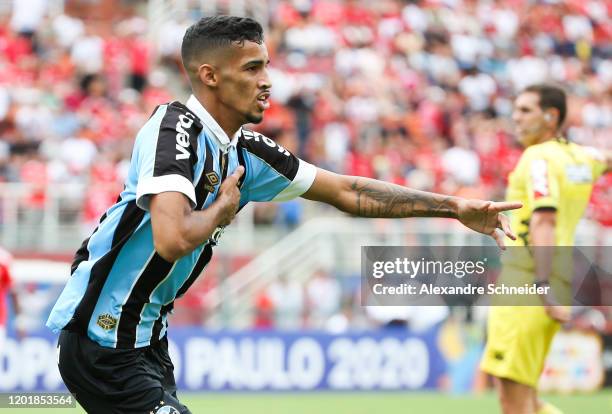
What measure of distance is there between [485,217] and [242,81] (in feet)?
4.56

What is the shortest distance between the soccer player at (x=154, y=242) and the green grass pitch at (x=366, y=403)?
7411mm

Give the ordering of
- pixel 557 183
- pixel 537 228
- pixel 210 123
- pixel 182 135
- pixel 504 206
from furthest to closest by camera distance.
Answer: pixel 557 183 → pixel 537 228 → pixel 504 206 → pixel 210 123 → pixel 182 135

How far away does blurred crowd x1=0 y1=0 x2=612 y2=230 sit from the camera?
690 inches

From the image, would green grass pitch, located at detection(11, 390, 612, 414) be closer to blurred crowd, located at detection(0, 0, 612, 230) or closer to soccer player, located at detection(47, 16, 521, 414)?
blurred crowd, located at detection(0, 0, 612, 230)

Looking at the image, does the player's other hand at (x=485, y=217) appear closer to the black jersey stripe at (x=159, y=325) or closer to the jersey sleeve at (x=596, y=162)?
the black jersey stripe at (x=159, y=325)

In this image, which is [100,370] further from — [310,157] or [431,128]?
[431,128]

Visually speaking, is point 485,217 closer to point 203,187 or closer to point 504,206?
point 504,206

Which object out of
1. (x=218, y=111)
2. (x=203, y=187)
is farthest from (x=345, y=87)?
(x=203, y=187)

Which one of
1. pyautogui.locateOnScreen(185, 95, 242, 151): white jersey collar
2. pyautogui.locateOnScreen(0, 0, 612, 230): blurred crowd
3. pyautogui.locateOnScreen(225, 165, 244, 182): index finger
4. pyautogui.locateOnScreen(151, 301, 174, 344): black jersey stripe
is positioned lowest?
pyautogui.locateOnScreen(151, 301, 174, 344): black jersey stripe

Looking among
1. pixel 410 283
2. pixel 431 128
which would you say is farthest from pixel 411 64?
pixel 410 283

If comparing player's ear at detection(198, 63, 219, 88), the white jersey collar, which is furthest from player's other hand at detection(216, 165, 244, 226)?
player's ear at detection(198, 63, 219, 88)

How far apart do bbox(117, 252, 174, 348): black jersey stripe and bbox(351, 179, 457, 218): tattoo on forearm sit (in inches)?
47.7

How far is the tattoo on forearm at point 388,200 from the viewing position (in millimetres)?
5477

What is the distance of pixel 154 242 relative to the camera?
441 centimetres
